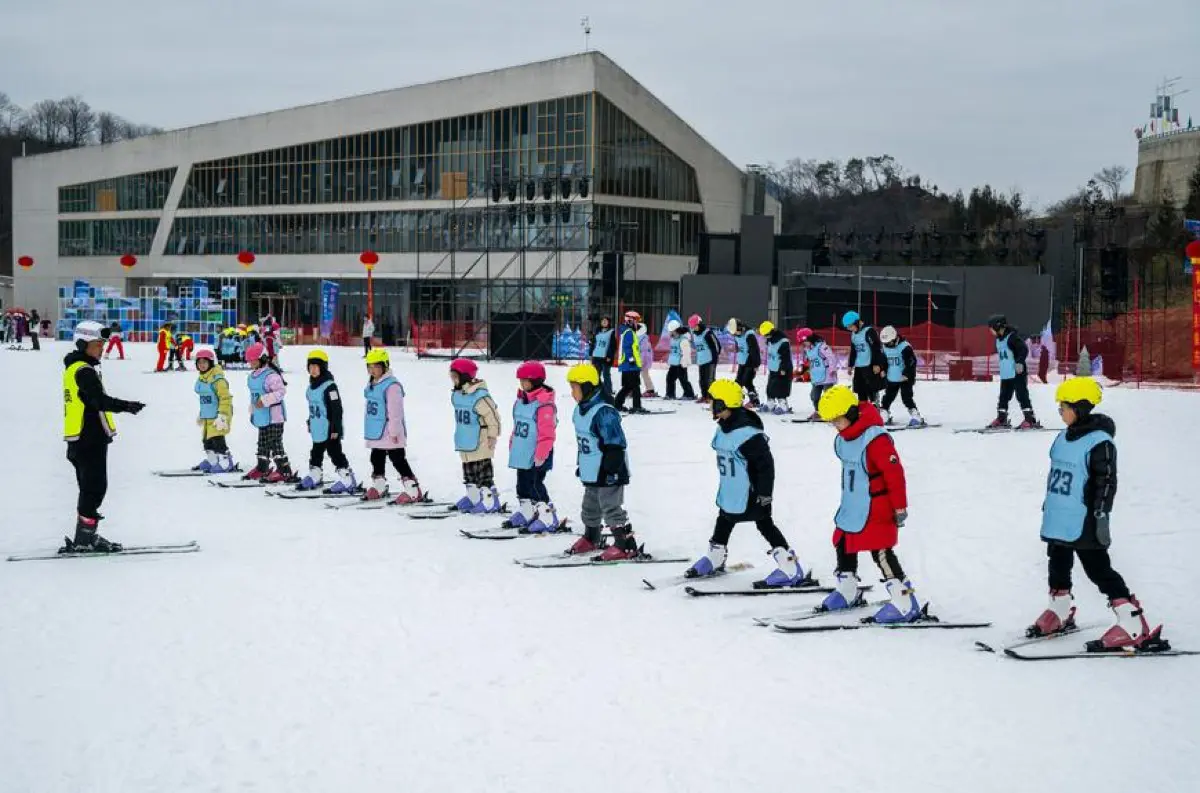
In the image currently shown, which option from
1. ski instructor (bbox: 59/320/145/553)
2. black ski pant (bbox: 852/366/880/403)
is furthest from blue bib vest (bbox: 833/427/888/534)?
black ski pant (bbox: 852/366/880/403)

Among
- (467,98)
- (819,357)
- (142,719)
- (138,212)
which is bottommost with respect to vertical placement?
(142,719)

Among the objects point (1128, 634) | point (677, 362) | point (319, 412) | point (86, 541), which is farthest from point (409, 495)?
point (677, 362)

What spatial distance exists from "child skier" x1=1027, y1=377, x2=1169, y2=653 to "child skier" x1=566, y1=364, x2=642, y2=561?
11.2 feet

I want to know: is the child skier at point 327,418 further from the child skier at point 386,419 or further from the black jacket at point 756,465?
the black jacket at point 756,465

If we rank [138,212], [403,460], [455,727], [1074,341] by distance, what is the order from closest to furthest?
[455,727] < [403,460] < [1074,341] < [138,212]

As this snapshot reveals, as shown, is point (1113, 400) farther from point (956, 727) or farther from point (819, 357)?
point (956, 727)

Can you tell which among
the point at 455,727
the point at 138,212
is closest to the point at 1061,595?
the point at 455,727

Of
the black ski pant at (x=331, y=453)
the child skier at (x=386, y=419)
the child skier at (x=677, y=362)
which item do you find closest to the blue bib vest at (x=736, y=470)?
the child skier at (x=386, y=419)

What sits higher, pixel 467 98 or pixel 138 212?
pixel 467 98

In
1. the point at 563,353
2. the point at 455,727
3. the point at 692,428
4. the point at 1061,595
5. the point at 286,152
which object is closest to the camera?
the point at 455,727

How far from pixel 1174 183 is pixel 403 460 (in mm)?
74805

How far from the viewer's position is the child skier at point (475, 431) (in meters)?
11.6

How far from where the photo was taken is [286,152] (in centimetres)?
6969

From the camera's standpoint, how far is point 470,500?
12.2 meters
